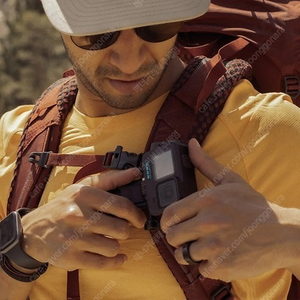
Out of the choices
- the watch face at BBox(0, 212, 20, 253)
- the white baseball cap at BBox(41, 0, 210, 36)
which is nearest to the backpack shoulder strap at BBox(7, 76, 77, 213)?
the watch face at BBox(0, 212, 20, 253)

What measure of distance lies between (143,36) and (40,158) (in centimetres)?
54

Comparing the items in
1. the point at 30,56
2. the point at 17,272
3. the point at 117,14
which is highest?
the point at 117,14

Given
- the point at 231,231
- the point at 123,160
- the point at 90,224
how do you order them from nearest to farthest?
the point at 231,231 < the point at 90,224 < the point at 123,160

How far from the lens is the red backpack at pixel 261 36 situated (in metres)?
2.29

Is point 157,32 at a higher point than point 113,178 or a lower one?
higher

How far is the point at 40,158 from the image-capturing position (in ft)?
6.91

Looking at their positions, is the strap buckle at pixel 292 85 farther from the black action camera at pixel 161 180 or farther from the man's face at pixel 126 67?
the black action camera at pixel 161 180

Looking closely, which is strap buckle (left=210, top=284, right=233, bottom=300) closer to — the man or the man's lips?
the man

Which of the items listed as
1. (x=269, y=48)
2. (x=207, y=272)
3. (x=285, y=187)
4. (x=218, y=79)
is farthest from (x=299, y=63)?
(x=207, y=272)

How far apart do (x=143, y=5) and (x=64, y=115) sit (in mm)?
581

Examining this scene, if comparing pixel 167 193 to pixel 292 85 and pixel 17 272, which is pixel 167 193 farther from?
pixel 292 85

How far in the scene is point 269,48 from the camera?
2283 mm

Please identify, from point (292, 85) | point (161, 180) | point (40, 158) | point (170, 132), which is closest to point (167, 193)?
point (161, 180)

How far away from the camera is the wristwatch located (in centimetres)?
190
